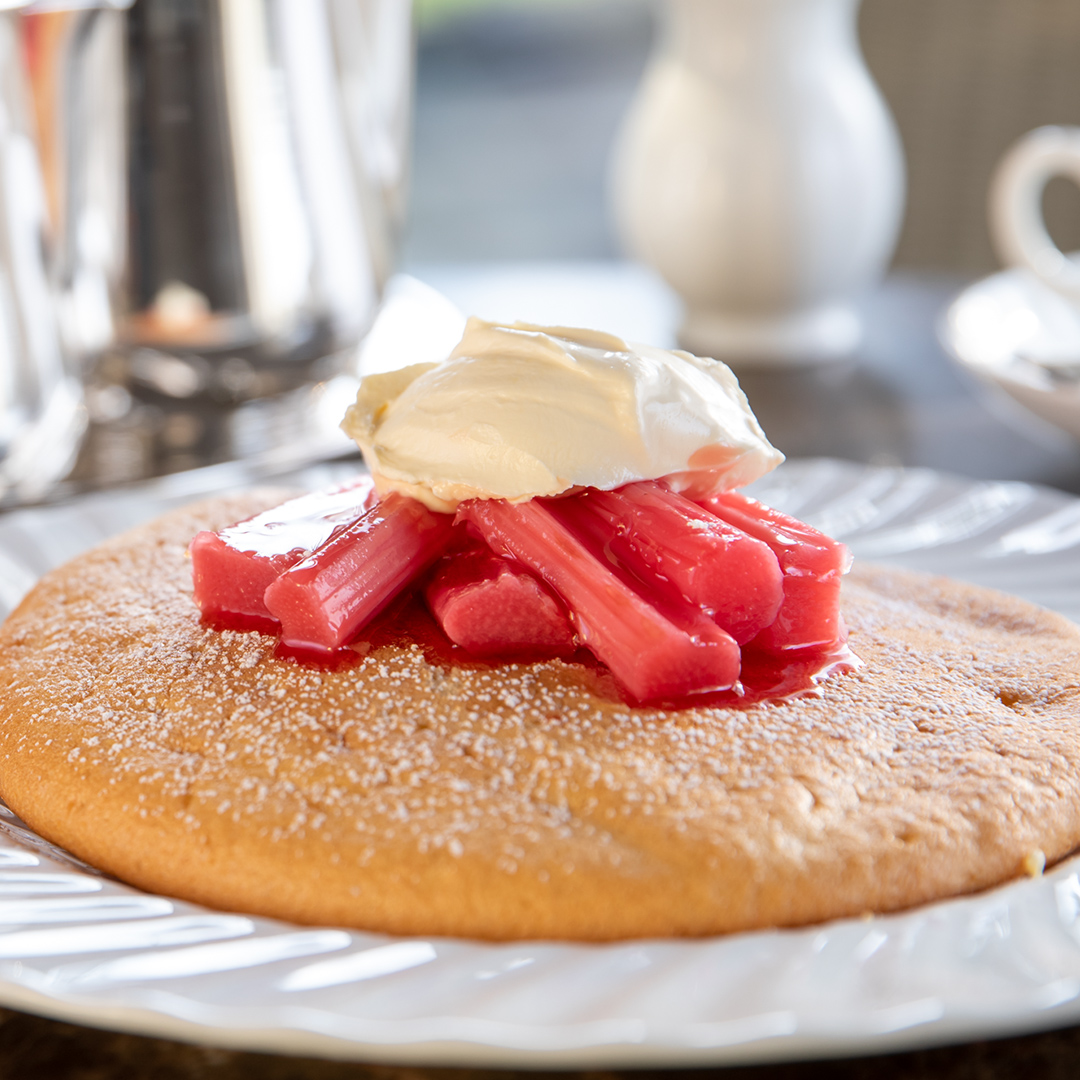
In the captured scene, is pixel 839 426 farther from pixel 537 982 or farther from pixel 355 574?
pixel 537 982

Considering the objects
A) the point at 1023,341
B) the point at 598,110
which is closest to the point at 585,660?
the point at 1023,341

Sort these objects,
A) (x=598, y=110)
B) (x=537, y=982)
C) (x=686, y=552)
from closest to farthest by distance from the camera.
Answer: (x=537, y=982) < (x=686, y=552) < (x=598, y=110)

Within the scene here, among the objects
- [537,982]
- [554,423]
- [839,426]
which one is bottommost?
[839,426]

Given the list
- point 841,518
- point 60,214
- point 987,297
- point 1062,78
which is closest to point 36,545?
point 60,214

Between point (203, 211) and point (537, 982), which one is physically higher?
point (203, 211)

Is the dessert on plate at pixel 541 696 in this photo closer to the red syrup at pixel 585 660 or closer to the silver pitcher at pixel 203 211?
the red syrup at pixel 585 660

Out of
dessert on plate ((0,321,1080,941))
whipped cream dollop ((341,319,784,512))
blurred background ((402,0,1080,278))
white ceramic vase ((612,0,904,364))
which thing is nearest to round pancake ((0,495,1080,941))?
dessert on plate ((0,321,1080,941))

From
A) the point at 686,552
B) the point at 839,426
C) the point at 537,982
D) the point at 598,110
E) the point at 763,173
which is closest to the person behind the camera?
the point at 537,982

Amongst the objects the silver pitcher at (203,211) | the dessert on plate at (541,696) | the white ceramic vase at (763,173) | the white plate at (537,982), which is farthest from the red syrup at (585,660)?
the white ceramic vase at (763,173)
